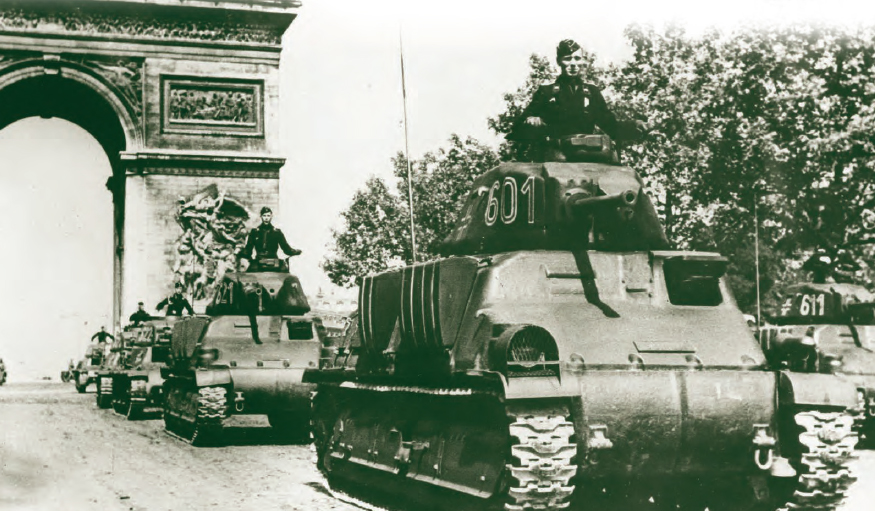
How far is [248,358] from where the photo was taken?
54.9 feet

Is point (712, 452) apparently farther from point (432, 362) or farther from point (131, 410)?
point (131, 410)

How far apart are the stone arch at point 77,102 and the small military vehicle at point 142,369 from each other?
9.44 metres

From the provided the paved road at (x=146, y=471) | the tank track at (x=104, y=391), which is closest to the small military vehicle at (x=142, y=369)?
the tank track at (x=104, y=391)

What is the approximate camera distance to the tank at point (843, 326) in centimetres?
1573

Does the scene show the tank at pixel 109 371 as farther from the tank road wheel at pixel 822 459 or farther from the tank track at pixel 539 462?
the tank road wheel at pixel 822 459

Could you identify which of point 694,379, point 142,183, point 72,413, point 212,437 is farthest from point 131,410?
point 694,379

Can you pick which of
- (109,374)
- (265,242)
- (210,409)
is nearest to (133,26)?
(109,374)

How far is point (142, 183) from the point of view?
33.7 m

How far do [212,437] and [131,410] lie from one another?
6637 millimetres

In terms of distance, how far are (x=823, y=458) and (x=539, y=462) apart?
6.27ft

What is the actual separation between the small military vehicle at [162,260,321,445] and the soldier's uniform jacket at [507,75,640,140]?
7352 millimetres

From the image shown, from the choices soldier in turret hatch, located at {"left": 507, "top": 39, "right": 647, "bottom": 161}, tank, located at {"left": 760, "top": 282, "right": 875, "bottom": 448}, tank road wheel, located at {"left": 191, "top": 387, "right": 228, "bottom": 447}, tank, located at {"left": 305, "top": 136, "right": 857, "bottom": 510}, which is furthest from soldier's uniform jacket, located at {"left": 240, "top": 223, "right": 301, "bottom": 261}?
soldier in turret hatch, located at {"left": 507, "top": 39, "right": 647, "bottom": 161}

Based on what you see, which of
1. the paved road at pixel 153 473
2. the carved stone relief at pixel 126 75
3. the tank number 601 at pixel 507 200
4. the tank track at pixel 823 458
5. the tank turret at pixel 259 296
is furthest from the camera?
the carved stone relief at pixel 126 75

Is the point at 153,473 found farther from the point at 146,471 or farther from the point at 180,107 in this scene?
the point at 180,107
